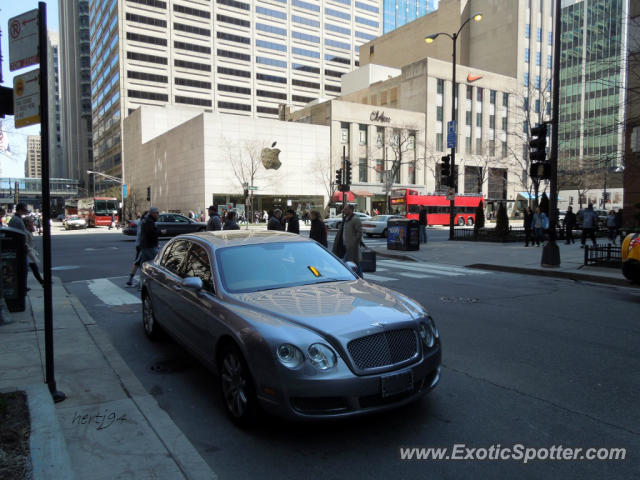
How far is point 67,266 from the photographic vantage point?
1463cm

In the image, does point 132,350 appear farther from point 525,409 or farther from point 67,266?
point 67,266

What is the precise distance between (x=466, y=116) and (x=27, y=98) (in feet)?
233

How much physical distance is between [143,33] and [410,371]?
3419 inches

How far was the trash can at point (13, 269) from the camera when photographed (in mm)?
7473

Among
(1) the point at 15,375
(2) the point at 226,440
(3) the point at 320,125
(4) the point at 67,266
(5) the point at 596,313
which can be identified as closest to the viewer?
(2) the point at 226,440

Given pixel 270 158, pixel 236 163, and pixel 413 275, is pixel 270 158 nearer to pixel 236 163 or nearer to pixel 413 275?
pixel 236 163

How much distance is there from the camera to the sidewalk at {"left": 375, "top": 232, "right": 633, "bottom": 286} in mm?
11695

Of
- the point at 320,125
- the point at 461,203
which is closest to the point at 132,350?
the point at 461,203

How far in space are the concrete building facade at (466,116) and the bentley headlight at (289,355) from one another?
61615 mm

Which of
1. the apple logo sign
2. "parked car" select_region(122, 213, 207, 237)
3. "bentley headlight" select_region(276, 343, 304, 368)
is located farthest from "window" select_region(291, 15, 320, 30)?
"bentley headlight" select_region(276, 343, 304, 368)

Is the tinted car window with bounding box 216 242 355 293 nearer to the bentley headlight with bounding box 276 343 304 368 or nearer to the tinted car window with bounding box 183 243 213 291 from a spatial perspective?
the tinted car window with bounding box 183 243 213 291

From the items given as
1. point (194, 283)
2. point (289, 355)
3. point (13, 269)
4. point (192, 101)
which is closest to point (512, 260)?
point (194, 283)

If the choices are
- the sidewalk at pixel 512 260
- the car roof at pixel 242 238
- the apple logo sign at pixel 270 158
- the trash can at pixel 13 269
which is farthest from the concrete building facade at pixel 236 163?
the car roof at pixel 242 238

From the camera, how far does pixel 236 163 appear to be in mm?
55375
